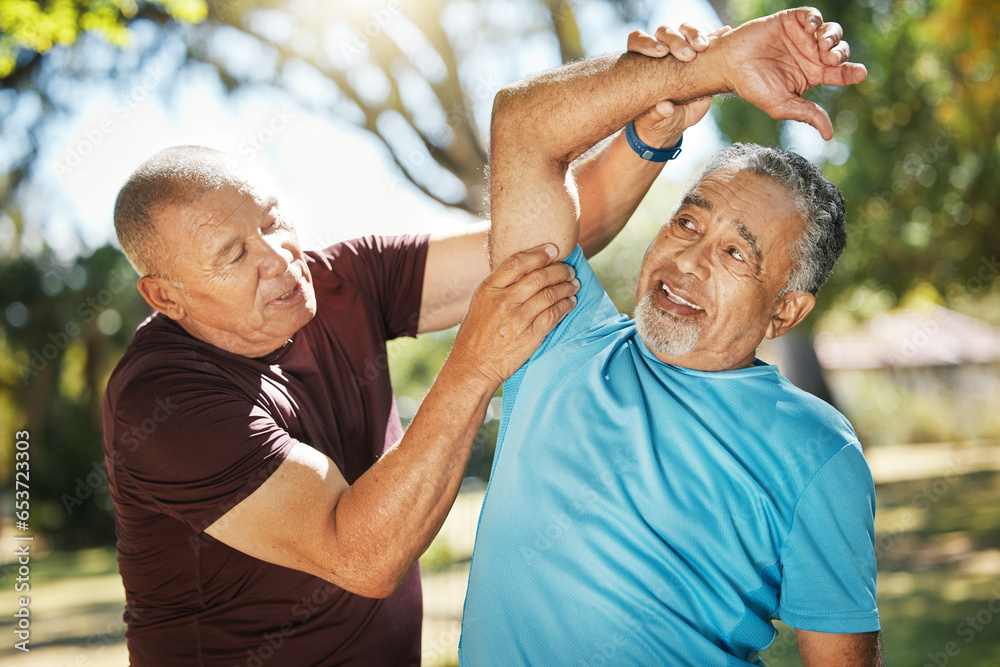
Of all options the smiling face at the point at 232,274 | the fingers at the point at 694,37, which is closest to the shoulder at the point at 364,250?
the smiling face at the point at 232,274

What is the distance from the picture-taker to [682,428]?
2.08m

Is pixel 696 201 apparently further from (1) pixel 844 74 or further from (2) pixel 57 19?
(2) pixel 57 19

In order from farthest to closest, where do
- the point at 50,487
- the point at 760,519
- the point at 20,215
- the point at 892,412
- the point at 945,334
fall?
the point at 945,334 < the point at 892,412 < the point at 50,487 < the point at 20,215 < the point at 760,519

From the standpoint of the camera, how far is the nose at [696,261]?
2.17m

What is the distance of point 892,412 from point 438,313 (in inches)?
958

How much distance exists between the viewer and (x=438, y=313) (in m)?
2.85

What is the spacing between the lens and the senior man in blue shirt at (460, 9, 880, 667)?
190cm

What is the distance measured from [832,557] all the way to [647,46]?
52.4 inches

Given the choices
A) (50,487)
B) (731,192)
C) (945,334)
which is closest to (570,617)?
(731,192)

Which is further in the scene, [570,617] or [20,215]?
[20,215]

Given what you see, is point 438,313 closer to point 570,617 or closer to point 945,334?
point 570,617

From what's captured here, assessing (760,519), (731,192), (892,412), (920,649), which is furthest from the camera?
(892,412)

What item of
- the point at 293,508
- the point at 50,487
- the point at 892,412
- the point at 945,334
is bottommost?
the point at 945,334

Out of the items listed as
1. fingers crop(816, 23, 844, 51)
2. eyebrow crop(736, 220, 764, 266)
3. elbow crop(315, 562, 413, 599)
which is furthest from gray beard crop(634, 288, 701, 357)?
elbow crop(315, 562, 413, 599)
